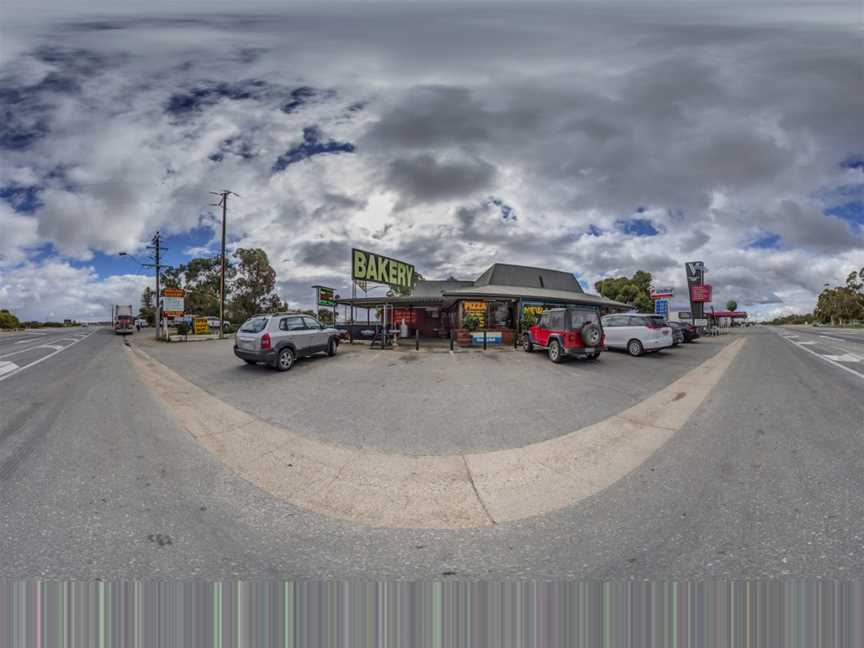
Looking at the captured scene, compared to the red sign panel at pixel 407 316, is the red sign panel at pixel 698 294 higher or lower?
higher

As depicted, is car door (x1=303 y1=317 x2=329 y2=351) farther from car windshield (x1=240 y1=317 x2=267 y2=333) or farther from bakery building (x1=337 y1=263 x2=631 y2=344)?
bakery building (x1=337 y1=263 x2=631 y2=344)

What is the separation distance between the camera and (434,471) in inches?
167

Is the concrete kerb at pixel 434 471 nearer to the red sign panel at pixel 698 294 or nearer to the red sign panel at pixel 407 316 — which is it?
the red sign panel at pixel 407 316

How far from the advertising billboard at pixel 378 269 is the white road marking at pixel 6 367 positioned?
14939mm

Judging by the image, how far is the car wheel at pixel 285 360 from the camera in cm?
1123

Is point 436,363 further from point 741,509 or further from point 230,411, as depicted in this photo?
point 741,509

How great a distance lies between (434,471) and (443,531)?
1160 mm

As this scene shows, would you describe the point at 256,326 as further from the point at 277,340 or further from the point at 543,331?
the point at 543,331

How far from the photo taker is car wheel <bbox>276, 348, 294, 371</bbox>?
1123cm

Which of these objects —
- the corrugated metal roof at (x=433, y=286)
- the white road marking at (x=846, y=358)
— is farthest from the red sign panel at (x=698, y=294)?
the white road marking at (x=846, y=358)

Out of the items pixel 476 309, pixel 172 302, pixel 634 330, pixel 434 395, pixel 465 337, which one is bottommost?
pixel 434 395

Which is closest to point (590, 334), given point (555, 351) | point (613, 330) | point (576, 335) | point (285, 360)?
point (576, 335)

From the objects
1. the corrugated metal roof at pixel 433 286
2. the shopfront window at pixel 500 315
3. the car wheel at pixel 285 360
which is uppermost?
the corrugated metal roof at pixel 433 286

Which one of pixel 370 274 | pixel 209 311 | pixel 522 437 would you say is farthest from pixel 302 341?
pixel 209 311
